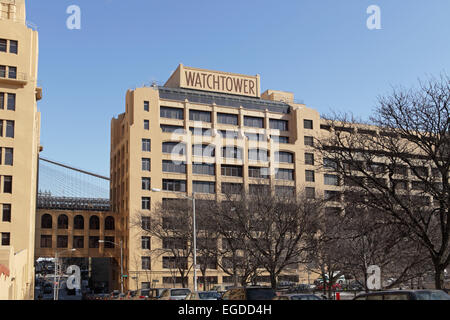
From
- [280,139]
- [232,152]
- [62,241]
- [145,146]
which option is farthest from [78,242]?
[280,139]

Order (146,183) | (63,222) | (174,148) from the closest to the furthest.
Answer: (146,183), (174,148), (63,222)

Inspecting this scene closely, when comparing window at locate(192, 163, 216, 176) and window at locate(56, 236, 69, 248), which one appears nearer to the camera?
window at locate(56, 236, 69, 248)

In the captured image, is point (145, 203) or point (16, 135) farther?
point (145, 203)

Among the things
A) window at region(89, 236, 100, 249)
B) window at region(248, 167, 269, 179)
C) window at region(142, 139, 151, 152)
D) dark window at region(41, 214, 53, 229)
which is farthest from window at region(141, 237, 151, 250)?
window at region(248, 167, 269, 179)

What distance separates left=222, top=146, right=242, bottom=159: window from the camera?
302 ft

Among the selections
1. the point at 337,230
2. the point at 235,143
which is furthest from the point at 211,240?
the point at 235,143

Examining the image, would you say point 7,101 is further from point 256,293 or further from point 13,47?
point 256,293

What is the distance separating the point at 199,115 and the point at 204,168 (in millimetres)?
9632

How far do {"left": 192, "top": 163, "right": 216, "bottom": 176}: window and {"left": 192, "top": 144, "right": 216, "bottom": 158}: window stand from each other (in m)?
1.75

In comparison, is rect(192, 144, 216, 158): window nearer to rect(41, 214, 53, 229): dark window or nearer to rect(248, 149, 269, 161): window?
rect(248, 149, 269, 161): window

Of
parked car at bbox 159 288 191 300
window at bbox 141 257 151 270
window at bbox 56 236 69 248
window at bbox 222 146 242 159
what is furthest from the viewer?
window at bbox 222 146 242 159

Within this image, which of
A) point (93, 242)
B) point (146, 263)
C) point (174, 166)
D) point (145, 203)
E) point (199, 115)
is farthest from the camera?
point (199, 115)

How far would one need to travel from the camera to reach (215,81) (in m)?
96.2

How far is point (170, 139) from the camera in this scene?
291 ft
